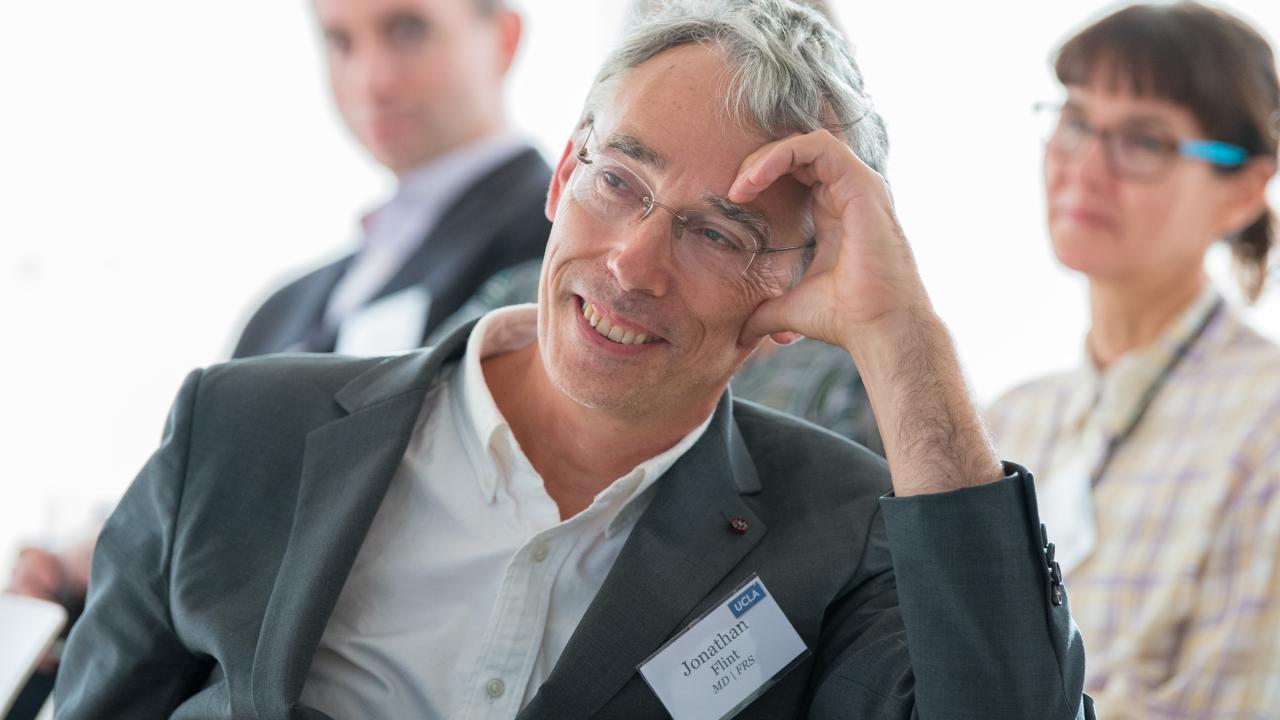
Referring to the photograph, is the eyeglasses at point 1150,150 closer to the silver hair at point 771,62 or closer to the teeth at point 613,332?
the silver hair at point 771,62

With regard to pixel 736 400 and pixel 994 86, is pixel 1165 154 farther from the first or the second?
pixel 736 400

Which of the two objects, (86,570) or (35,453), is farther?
(35,453)

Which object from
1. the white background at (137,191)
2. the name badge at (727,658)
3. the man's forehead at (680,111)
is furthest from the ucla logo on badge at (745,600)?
the white background at (137,191)

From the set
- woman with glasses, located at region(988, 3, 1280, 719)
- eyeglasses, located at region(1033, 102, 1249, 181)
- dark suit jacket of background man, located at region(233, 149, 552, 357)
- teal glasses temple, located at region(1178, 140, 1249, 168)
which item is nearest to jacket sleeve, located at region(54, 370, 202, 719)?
dark suit jacket of background man, located at region(233, 149, 552, 357)

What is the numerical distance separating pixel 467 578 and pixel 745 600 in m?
0.36

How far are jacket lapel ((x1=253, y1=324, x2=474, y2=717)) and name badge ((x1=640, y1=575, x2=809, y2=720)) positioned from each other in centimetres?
40

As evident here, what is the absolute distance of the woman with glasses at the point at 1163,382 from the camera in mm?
2453

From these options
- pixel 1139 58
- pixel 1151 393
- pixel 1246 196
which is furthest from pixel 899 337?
pixel 1246 196

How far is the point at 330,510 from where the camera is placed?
5.16ft

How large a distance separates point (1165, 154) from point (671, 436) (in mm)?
1605

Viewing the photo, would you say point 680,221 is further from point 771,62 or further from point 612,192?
point 771,62

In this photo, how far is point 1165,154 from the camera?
2.76 m

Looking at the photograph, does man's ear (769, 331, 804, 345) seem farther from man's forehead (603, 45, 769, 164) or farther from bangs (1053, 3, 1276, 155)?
bangs (1053, 3, 1276, 155)

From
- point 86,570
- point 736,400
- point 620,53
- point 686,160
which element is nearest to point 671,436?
point 736,400
